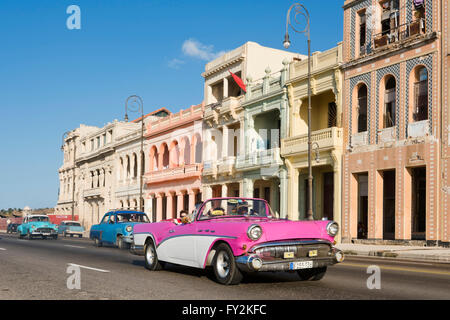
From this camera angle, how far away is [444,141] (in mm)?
23578

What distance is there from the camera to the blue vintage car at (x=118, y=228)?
72.6 ft

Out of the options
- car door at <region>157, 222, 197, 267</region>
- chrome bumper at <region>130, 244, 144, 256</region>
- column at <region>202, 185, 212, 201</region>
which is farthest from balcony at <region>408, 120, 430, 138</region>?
column at <region>202, 185, 212, 201</region>

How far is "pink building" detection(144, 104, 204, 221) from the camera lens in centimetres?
4500

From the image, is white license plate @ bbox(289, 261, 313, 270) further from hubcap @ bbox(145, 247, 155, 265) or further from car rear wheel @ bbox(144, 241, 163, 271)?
hubcap @ bbox(145, 247, 155, 265)

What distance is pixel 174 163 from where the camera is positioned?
48.9 metres

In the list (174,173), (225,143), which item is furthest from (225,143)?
(174,173)

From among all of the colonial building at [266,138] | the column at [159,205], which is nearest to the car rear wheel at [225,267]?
the colonial building at [266,138]

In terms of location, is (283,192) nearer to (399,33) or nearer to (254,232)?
(399,33)

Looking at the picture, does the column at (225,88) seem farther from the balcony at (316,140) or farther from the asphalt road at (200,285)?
the asphalt road at (200,285)

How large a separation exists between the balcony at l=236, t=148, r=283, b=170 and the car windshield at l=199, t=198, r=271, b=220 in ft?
75.5

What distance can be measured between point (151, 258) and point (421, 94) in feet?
57.6

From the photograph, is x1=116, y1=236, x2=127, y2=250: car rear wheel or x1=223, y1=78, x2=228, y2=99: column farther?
x1=223, y1=78, x2=228, y2=99: column

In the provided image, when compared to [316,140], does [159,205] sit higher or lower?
lower
